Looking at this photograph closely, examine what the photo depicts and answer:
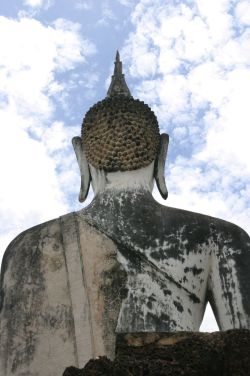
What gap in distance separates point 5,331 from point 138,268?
3.80 ft

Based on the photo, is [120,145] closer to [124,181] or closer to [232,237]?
[124,181]

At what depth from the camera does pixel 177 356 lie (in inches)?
130

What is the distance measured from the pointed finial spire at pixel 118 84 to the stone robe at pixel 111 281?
1358 millimetres

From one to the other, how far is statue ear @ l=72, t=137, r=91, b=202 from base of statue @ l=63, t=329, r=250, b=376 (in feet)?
9.91

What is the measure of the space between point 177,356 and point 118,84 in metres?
4.01

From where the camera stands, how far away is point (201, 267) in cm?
541

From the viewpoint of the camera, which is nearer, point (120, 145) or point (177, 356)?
point (177, 356)

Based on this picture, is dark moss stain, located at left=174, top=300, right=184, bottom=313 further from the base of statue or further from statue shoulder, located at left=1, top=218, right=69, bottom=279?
the base of statue

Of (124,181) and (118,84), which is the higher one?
(118,84)

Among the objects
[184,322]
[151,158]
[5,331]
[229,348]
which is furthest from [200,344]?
[151,158]

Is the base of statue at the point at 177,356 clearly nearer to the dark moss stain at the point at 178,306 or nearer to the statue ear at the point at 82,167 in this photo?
the dark moss stain at the point at 178,306

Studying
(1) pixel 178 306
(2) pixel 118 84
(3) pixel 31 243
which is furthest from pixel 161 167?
(1) pixel 178 306

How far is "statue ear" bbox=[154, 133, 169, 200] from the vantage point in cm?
633

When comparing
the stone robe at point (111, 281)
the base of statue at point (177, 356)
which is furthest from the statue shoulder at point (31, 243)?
the base of statue at point (177, 356)
